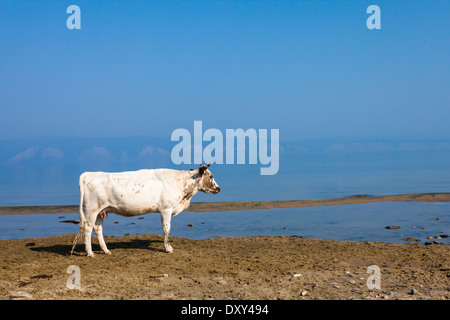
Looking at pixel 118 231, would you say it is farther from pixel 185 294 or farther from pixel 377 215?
pixel 377 215

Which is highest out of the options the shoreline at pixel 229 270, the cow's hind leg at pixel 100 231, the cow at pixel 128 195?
the cow at pixel 128 195

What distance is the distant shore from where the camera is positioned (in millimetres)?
22406

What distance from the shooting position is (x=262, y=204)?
2312 centimetres

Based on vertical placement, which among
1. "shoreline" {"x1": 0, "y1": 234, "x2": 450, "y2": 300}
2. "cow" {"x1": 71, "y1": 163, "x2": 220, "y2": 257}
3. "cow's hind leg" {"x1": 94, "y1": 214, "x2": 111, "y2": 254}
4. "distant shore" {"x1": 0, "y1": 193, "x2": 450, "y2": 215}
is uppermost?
"cow" {"x1": 71, "y1": 163, "x2": 220, "y2": 257}

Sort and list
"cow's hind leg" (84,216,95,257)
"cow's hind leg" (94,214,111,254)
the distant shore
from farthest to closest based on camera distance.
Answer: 1. the distant shore
2. "cow's hind leg" (94,214,111,254)
3. "cow's hind leg" (84,216,95,257)

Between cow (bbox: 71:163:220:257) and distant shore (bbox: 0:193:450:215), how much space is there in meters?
9.75

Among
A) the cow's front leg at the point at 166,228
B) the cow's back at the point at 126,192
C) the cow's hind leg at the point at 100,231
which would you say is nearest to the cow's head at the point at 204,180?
the cow's back at the point at 126,192

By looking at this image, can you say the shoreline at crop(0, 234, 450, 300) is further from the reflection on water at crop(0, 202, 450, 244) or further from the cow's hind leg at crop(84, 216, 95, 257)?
the reflection on water at crop(0, 202, 450, 244)

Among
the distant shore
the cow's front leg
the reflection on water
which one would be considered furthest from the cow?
the distant shore

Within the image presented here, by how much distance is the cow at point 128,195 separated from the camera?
1153 centimetres

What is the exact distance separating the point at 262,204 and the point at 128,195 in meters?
12.4

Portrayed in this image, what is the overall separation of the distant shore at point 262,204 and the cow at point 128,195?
9.75 m

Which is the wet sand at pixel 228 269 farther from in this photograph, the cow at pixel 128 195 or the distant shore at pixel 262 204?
the distant shore at pixel 262 204

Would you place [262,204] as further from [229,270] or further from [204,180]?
[229,270]
